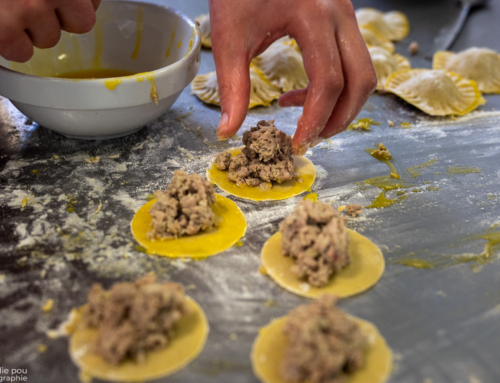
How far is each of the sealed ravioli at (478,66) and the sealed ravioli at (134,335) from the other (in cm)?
293

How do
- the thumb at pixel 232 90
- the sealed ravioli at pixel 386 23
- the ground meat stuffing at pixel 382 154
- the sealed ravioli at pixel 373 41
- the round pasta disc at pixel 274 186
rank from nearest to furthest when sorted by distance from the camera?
the thumb at pixel 232 90 → the round pasta disc at pixel 274 186 → the ground meat stuffing at pixel 382 154 → the sealed ravioli at pixel 373 41 → the sealed ravioli at pixel 386 23

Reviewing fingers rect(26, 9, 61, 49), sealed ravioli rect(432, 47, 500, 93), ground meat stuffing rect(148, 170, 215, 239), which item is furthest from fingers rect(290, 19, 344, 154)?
sealed ravioli rect(432, 47, 500, 93)

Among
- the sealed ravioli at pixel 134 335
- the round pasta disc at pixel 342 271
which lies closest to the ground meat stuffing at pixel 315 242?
the round pasta disc at pixel 342 271

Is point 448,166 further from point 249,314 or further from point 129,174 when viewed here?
point 129,174

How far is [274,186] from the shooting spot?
6.95 ft

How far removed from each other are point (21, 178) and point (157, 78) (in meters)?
0.81

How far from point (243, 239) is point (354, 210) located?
540 millimetres

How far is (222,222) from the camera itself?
187cm

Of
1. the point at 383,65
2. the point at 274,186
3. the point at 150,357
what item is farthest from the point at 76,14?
the point at 383,65

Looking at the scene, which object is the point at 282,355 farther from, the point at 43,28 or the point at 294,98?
the point at 43,28

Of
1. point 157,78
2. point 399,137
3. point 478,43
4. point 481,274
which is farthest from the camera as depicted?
point 478,43

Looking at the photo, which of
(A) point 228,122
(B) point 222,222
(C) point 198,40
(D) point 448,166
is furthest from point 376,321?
(C) point 198,40

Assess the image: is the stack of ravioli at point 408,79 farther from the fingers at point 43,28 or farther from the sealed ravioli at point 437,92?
the fingers at point 43,28

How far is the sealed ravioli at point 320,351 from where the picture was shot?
4.04ft
